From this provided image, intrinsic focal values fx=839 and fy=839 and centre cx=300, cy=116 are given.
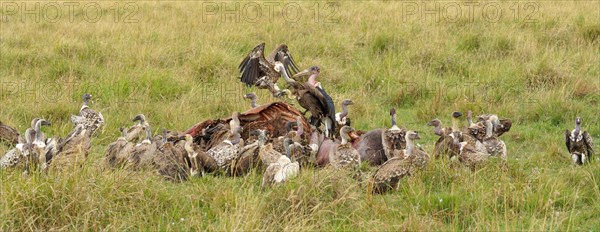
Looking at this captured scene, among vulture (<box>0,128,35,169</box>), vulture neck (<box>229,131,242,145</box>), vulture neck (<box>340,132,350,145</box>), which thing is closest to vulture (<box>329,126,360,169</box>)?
vulture neck (<box>340,132,350,145</box>)

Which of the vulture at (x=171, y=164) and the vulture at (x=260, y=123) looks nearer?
the vulture at (x=171, y=164)

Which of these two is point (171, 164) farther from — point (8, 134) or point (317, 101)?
point (8, 134)

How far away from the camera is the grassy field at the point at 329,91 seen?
16.4 feet

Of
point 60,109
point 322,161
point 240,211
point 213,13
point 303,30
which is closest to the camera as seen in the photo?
point 240,211

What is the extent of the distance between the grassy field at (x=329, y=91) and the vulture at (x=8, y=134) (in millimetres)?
239

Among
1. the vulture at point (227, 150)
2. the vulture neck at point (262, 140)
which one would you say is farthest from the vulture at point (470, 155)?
the vulture at point (227, 150)

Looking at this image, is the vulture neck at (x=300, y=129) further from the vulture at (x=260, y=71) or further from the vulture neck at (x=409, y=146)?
the vulture at (x=260, y=71)

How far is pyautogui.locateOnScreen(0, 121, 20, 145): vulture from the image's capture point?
7445mm

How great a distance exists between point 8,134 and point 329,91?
376 cm

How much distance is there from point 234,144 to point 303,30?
618 cm

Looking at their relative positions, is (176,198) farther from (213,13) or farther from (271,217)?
(213,13)

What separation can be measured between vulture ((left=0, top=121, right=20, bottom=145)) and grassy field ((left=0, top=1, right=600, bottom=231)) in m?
0.24

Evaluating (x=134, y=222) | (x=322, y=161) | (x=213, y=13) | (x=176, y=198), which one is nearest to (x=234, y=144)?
(x=322, y=161)

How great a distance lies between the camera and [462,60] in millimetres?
10812
